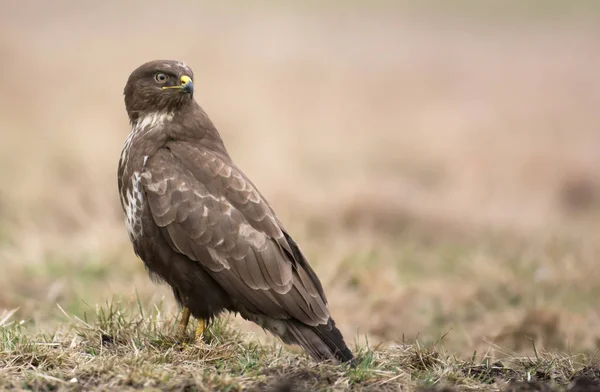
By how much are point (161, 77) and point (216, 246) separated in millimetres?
1194

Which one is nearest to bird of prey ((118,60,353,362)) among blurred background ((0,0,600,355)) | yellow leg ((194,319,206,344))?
yellow leg ((194,319,206,344))

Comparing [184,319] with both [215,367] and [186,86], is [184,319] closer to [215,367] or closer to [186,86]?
[215,367]

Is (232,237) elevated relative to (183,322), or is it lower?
elevated

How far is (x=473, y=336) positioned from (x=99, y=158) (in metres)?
6.27

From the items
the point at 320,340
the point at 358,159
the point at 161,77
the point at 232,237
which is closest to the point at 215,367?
the point at 320,340

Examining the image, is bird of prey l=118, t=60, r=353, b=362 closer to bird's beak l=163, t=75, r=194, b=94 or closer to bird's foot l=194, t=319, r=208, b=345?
bird's foot l=194, t=319, r=208, b=345

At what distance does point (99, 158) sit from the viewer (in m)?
12.2

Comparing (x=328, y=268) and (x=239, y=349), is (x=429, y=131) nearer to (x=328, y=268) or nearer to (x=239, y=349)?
(x=328, y=268)

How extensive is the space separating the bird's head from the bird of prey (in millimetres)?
284

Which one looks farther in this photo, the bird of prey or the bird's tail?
the bird of prey

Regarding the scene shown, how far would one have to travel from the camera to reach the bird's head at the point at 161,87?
5.84 metres

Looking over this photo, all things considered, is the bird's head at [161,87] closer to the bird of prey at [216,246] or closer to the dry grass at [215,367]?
the bird of prey at [216,246]

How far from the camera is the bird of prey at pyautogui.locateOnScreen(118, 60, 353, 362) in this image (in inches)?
212

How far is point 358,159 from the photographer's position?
14.6 meters
